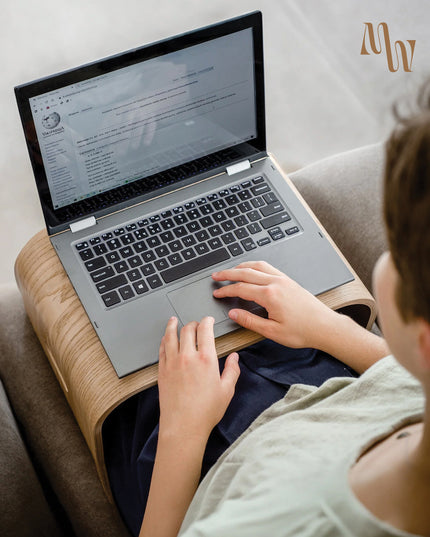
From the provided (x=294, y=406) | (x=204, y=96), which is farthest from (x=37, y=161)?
(x=294, y=406)

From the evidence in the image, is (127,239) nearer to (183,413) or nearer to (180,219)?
(180,219)

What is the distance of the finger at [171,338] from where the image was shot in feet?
2.98

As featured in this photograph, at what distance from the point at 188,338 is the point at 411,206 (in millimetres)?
491

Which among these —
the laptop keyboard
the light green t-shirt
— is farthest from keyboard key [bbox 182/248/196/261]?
the light green t-shirt

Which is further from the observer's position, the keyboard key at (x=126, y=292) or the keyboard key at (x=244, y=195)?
the keyboard key at (x=244, y=195)

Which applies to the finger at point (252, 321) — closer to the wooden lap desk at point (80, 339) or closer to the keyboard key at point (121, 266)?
the wooden lap desk at point (80, 339)

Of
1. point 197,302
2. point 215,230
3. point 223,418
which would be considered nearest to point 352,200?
→ point 215,230

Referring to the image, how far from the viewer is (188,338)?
92 cm

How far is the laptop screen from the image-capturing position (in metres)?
0.94

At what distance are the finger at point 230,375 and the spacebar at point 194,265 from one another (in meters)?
0.16

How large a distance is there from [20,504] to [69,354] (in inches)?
10.2

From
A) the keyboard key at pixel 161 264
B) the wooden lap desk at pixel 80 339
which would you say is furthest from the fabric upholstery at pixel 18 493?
the keyboard key at pixel 161 264

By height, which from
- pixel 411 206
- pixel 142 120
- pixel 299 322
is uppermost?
pixel 411 206

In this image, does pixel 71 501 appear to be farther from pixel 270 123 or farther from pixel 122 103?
pixel 270 123
